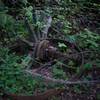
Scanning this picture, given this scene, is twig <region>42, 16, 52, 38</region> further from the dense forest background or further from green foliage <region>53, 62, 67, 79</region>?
green foliage <region>53, 62, 67, 79</region>

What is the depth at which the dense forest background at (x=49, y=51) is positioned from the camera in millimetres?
3955

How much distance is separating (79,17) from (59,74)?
2.28m

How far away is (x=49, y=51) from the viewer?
466cm

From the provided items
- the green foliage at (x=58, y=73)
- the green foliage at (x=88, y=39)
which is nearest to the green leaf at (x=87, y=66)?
the green foliage at (x=58, y=73)

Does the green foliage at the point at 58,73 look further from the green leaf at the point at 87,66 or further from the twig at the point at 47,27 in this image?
the twig at the point at 47,27

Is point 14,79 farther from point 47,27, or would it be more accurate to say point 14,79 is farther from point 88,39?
point 88,39

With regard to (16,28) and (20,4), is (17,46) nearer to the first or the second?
(16,28)

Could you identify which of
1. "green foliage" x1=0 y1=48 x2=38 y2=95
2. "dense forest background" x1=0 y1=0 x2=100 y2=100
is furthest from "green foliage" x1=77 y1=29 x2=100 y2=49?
"green foliage" x1=0 y1=48 x2=38 y2=95

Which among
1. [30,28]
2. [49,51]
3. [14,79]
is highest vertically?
[30,28]

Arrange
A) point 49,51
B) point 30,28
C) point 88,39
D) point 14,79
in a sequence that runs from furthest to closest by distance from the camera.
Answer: point 88,39, point 30,28, point 49,51, point 14,79

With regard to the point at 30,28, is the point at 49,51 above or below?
below

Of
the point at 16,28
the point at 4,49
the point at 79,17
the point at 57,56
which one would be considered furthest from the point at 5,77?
the point at 79,17

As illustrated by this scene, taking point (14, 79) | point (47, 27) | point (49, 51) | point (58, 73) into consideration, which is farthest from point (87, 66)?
point (47, 27)

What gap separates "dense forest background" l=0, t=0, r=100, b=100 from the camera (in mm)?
3955
